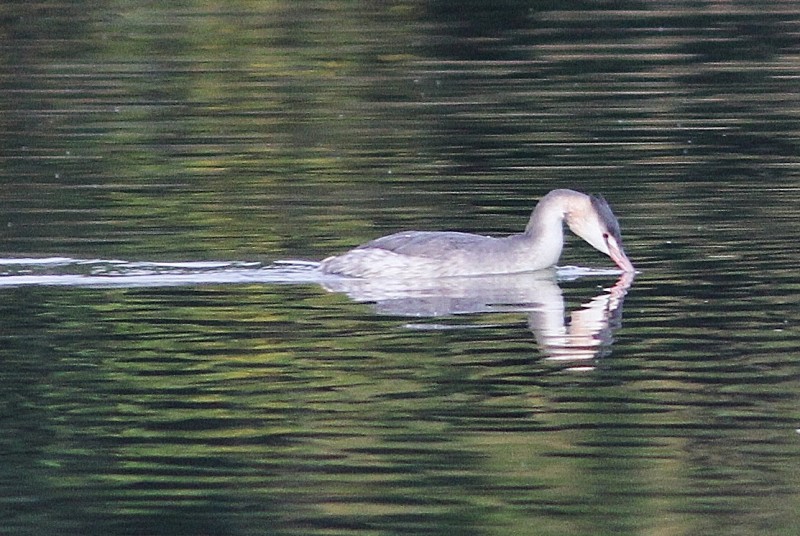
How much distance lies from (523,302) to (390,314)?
3.18 ft

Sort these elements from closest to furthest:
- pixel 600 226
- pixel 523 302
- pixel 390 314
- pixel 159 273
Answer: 1. pixel 390 314
2. pixel 523 302
3. pixel 159 273
4. pixel 600 226

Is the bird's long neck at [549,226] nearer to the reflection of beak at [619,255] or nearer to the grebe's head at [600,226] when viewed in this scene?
the grebe's head at [600,226]

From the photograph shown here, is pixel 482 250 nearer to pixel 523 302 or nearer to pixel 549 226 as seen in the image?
A: pixel 549 226

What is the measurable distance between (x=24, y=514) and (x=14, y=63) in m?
22.2

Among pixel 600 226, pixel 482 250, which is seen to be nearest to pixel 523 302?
pixel 482 250

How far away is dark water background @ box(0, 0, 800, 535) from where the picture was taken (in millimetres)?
9656

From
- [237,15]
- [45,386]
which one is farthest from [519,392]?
[237,15]

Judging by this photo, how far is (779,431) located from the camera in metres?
10.4

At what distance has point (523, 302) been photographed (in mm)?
14203

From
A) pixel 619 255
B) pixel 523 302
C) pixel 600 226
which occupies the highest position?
pixel 600 226

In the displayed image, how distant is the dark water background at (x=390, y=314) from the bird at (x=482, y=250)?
0.25m

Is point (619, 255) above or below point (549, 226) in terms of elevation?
below

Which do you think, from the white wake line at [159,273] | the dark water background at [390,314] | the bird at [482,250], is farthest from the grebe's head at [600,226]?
the dark water background at [390,314]

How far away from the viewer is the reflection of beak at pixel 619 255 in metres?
15.0
